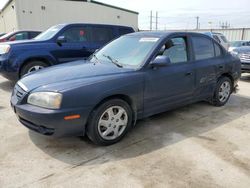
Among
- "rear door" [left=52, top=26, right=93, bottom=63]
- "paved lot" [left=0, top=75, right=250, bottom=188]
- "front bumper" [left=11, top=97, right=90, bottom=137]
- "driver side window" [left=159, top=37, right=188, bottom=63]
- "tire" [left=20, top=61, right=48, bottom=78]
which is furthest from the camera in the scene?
→ "rear door" [left=52, top=26, right=93, bottom=63]

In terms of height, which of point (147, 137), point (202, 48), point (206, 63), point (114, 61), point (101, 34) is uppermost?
point (101, 34)

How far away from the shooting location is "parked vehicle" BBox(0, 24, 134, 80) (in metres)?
5.86

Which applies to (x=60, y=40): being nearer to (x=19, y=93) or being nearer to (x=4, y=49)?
(x=4, y=49)

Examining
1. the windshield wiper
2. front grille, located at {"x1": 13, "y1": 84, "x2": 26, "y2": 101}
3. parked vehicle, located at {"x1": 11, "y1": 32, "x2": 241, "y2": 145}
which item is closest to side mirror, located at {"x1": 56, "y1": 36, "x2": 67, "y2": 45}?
parked vehicle, located at {"x1": 11, "y1": 32, "x2": 241, "y2": 145}

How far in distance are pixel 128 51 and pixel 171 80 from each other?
831 mm

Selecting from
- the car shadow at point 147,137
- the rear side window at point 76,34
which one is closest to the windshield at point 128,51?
the car shadow at point 147,137

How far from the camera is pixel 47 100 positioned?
288 centimetres

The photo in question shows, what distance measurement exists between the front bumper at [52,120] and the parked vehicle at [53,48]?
321cm

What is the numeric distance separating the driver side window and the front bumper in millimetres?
1697

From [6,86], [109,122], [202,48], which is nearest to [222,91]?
[202,48]

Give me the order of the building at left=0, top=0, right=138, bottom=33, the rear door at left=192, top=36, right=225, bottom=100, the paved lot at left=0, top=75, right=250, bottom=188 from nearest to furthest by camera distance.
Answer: the paved lot at left=0, top=75, right=250, bottom=188, the rear door at left=192, top=36, right=225, bottom=100, the building at left=0, top=0, right=138, bottom=33

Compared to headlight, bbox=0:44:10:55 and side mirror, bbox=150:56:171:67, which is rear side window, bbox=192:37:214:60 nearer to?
side mirror, bbox=150:56:171:67

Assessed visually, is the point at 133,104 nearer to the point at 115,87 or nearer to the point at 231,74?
the point at 115,87

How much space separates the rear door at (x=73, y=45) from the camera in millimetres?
6519
